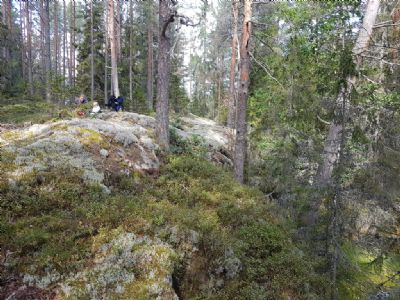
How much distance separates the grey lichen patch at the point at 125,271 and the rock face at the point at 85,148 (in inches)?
94.1

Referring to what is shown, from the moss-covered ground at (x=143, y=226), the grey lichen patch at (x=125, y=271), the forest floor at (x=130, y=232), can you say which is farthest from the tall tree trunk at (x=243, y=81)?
the grey lichen patch at (x=125, y=271)

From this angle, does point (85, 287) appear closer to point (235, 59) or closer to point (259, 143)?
point (259, 143)

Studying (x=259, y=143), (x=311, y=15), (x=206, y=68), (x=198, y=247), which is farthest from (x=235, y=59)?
(x=206, y=68)

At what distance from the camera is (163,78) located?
1077 centimetres

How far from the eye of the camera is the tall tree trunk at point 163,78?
10344 millimetres

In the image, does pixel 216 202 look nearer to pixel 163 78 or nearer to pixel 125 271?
pixel 125 271

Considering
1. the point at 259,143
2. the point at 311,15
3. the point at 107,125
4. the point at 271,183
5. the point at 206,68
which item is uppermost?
the point at 206,68

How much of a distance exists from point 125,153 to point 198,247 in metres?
4.22

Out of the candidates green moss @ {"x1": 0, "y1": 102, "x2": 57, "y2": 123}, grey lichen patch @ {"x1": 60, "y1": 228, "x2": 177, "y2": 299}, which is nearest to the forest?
grey lichen patch @ {"x1": 60, "y1": 228, "x2": 177, "y2": 299}

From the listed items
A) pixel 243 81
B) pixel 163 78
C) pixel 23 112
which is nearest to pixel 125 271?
pixel 163 78

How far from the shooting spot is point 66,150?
27.2 ft

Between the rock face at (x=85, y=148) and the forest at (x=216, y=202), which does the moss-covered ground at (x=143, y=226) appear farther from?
the rock face at (x=85, y=148)

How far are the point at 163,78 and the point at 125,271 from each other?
7.31 m

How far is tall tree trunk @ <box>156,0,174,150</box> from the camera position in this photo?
10.3m
